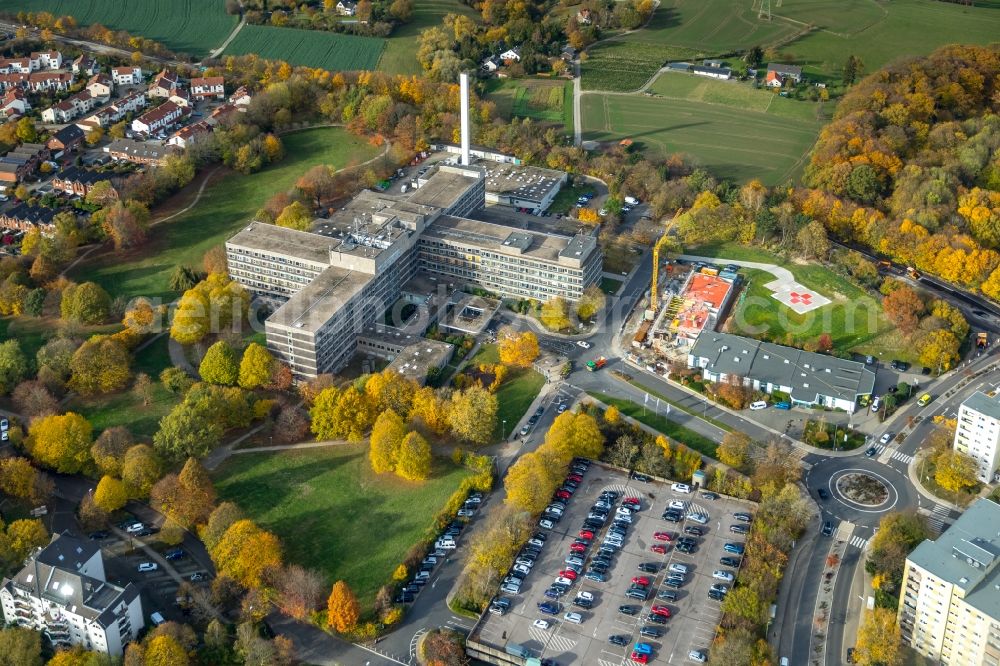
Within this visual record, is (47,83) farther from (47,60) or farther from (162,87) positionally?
A: (162,87)

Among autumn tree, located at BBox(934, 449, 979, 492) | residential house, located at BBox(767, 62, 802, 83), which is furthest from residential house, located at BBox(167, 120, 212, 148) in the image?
autumn tree, located at BBox(934, 449, 979, 492)

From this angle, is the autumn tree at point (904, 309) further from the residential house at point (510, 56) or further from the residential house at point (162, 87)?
the residential house at point (162, 87)

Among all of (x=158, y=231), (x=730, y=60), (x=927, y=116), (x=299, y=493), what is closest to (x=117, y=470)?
(x=299, y=493)

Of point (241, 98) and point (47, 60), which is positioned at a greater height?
point (47, 60)

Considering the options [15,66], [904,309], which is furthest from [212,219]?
[904,309]

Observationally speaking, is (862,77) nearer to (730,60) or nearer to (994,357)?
(730,60)
